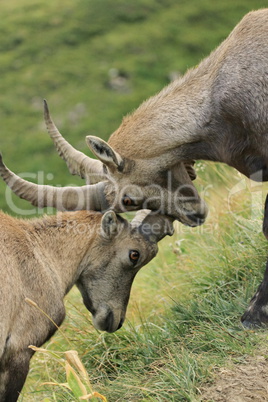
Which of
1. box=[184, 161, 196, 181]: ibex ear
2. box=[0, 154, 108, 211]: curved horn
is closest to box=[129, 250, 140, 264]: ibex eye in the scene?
box=[0, 154, 108, 211]: curved horn

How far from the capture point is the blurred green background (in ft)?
139

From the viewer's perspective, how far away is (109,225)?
25.7 feet

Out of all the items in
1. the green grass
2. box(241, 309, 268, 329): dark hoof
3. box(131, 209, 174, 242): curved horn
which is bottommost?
the green grass

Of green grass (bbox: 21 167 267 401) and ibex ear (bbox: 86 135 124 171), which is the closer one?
green grass (bbox: 21 167 267 401)

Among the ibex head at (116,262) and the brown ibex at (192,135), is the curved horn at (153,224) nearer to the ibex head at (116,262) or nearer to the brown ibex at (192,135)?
the ibex head at (116,262)

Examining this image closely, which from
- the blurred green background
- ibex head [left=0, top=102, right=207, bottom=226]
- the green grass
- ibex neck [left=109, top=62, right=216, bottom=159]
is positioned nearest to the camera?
the green grass

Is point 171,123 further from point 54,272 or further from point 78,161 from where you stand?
point 54,272

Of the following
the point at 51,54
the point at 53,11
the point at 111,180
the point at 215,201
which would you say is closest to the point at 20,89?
the point at 51,54

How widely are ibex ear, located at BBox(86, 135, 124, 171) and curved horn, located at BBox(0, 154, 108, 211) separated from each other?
413 mm

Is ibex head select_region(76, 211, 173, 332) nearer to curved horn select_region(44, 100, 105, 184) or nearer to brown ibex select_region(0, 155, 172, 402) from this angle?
brown ibex select_region(0, 155, 172, 402)

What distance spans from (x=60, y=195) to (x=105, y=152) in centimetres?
93

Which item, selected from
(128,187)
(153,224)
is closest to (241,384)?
(153,224)

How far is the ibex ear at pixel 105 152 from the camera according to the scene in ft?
24.1

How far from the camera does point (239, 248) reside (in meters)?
9.32
